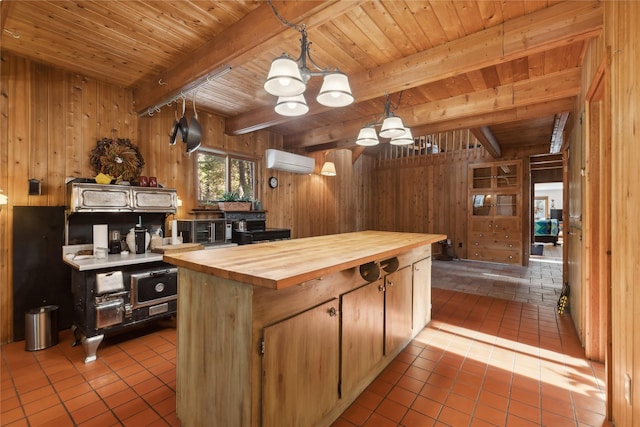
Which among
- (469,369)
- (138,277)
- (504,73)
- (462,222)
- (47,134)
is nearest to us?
(469,369)

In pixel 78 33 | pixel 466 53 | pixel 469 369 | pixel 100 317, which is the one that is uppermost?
pixel 78 33

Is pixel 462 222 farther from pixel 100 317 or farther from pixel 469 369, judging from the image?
pixel 100 317

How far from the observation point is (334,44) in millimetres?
2754

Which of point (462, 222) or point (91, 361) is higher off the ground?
point (462, 222)

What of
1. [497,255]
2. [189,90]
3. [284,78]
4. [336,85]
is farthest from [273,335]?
[497,255]

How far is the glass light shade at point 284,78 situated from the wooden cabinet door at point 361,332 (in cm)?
139

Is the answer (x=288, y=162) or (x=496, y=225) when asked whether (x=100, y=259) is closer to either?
(x=288, y=162)

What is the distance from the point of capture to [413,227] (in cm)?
845

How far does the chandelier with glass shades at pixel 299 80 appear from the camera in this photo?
1795 millimetres

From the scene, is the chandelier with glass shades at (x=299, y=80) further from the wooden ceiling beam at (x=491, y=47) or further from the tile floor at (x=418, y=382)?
the tile floor at (x=418, y=382)

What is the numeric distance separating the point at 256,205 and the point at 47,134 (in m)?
2.65

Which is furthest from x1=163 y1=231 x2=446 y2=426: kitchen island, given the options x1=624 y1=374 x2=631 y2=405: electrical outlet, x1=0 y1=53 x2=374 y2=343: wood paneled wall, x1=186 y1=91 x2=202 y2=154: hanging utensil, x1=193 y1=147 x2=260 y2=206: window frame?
x1=193 y1=147 x2=260 y2=206: window frame

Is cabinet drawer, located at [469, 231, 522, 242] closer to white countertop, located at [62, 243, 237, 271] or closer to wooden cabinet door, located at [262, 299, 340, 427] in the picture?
wooden cabinet door, located at [262, 299, 340, 427]

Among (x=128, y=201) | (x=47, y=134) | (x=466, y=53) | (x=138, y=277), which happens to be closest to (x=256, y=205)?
(x=128, y=201)
